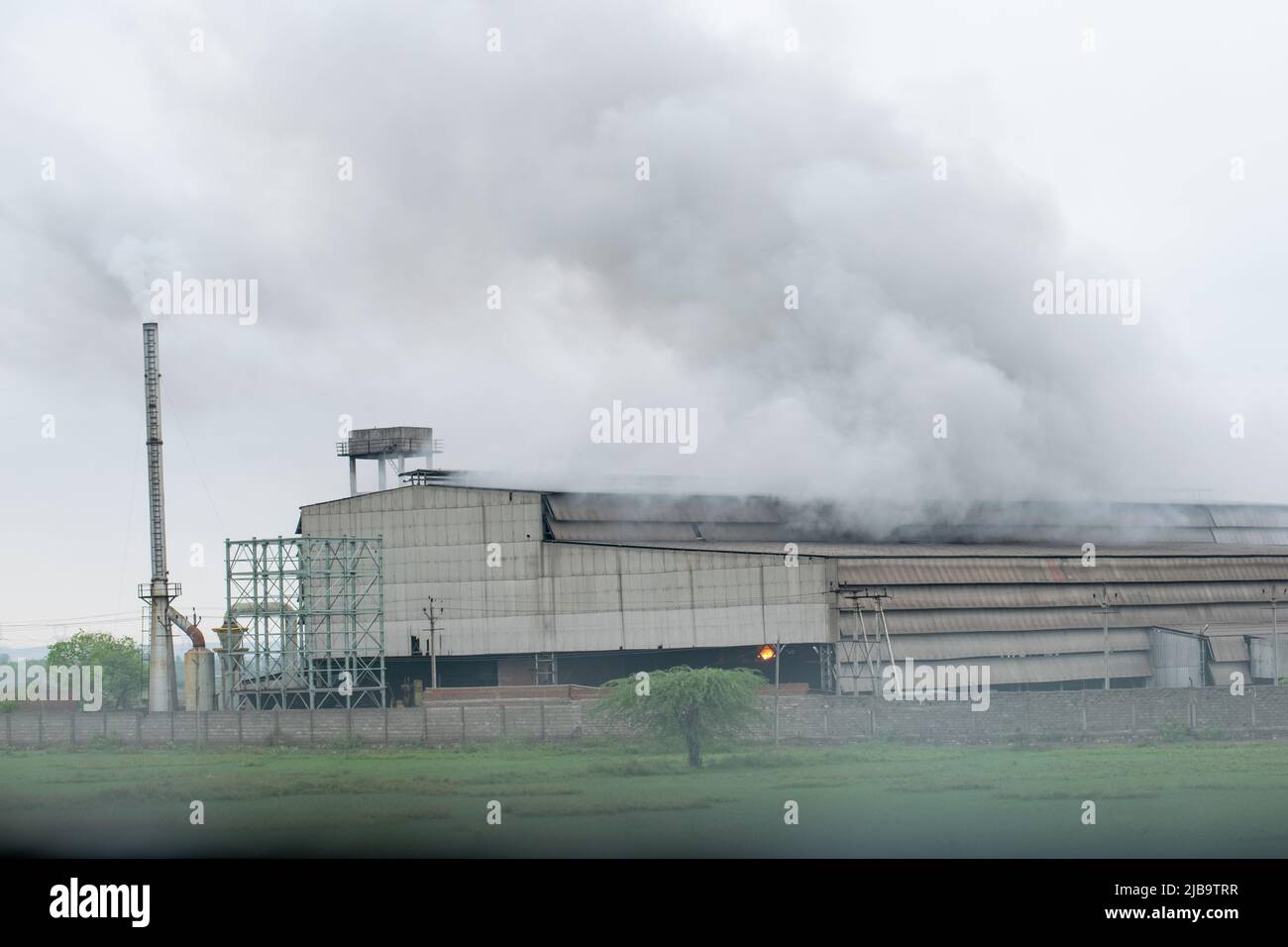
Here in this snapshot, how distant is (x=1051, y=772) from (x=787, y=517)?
51.8 metres

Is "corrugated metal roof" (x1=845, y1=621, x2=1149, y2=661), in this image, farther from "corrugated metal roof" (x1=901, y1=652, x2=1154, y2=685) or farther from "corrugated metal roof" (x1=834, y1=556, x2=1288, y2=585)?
"corrugated metal roof" (x1=834, y1=556, x2=1288, y2=585)

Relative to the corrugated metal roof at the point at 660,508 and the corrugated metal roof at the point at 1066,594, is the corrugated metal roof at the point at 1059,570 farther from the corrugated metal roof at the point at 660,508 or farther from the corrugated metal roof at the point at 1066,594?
the corrugated metal roof at the point at 660,508

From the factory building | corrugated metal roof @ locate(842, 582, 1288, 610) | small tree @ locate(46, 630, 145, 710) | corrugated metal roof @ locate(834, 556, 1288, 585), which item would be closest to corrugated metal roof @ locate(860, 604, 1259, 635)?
the factory building

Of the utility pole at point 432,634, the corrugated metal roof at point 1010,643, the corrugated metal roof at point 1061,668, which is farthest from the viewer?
the corrugated metal roof at point 1061,668

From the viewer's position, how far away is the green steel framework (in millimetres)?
93250

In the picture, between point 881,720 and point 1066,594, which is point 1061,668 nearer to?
point 1066,594

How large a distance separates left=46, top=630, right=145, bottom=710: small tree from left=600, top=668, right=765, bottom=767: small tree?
84467 mm

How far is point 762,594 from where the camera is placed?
91.2 m

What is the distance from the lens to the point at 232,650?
317ft

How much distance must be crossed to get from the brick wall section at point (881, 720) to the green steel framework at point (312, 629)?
12.8 m

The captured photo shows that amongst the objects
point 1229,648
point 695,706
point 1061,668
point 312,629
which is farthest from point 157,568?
point 1229,648

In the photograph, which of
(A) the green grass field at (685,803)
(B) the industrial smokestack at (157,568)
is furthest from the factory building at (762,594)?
(A) the green grass field at (685,803)

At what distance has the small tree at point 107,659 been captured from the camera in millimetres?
147000

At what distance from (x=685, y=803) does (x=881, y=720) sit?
21983mm
